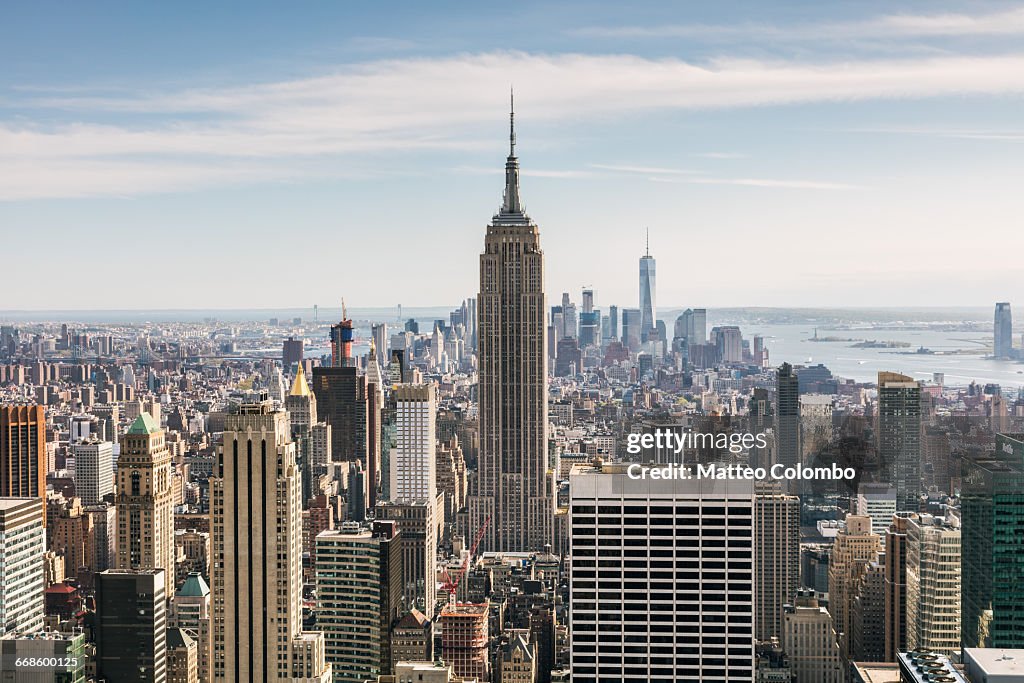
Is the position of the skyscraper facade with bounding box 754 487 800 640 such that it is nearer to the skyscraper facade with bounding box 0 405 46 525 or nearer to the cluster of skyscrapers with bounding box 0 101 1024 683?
the cluster of skyscrapers with bounding box 0 101 1024 683

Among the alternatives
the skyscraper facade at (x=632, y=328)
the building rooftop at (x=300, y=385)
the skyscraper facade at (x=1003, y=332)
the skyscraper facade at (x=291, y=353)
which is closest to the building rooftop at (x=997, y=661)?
the skyscraper facade at (x=1003, y=332)

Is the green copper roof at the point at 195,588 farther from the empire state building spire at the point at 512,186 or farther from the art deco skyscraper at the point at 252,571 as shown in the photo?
the empire state building spire at the point at 512,186

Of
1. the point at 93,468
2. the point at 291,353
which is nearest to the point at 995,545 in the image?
the point at 291,353

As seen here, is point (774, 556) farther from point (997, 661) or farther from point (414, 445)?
point (414, 445)

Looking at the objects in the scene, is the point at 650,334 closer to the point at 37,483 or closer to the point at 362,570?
the point at 362,570

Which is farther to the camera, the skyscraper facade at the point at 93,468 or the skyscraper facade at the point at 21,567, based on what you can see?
the skyscraper facade at the point at 93,468

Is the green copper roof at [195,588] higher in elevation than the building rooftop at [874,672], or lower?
higher
